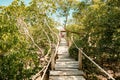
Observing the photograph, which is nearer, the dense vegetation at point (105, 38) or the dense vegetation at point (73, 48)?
the dense vegetation at point (73, 48)

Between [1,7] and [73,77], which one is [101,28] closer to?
[73,77]

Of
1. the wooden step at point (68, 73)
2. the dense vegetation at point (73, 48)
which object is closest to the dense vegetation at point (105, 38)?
the dense vegetation at point (73, 48)

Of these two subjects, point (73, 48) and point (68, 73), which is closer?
point (68, 73)

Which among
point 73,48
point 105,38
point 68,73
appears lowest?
point 68,73

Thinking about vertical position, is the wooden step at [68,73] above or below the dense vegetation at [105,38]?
below

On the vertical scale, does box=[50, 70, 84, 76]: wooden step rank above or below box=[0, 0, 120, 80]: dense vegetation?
below

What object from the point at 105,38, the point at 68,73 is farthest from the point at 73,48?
the point at 68,73

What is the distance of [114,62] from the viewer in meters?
13.1

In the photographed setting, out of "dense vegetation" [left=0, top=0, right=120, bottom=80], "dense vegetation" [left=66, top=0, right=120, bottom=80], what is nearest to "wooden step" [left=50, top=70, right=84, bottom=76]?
"dense vegetation" [left=0, top=0, right=120, bottom=80]

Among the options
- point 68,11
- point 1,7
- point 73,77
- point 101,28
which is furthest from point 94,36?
point 68,11

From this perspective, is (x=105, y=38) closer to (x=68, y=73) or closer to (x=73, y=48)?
(x=68, y=73)

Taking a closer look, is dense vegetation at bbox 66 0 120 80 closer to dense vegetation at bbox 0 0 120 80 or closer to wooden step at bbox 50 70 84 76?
dense vegetation at bbox 0 0 120 80

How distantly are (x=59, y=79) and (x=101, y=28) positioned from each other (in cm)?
400

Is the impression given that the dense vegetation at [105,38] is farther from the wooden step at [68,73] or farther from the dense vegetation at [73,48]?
the wooden step at [68,73]
